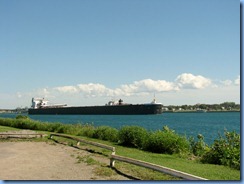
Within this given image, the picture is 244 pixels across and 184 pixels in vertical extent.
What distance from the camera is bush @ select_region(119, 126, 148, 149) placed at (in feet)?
56.3

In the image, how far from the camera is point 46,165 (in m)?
11.3

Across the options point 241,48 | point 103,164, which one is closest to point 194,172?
point 103,164

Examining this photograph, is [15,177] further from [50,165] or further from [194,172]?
[194,172]

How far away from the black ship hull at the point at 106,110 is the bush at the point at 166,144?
10382 centimetres

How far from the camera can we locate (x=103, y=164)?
447 inches

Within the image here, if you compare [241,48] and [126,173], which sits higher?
[241,48]

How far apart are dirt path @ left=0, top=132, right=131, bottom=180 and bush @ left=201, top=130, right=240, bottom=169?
14.2 ft

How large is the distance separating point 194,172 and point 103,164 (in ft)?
10.6

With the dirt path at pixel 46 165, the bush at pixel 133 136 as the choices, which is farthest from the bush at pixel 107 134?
the dirt path at pixel 46 165

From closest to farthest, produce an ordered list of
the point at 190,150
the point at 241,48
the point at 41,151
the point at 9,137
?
1. the point at 241,48
2. the point at 41,151
3. the point at 190,150
4. the point at 9,137

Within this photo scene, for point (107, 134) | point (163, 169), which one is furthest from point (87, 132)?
point (163, 169)

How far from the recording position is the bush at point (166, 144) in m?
15.4

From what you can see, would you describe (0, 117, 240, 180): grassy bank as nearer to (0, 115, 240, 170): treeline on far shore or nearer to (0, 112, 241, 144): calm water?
(0, 115, 240, 170): treeline on far shore

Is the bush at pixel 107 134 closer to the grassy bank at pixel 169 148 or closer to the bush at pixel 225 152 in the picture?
the grassy bank at pixel 169 148
